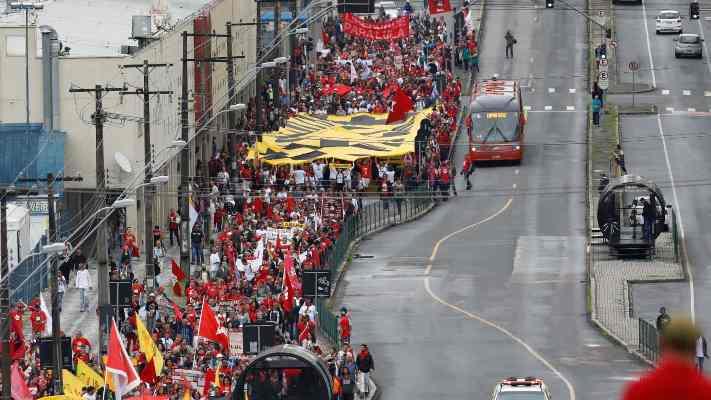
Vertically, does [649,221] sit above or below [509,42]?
below

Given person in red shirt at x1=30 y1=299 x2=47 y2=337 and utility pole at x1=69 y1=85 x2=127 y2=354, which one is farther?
utility pole at x1=69 y1=85 x2=127 y2=354

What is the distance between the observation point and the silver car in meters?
99.2

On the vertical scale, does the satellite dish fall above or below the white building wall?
below

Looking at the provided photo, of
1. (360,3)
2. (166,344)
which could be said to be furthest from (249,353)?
(360,3)

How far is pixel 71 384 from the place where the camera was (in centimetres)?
3309

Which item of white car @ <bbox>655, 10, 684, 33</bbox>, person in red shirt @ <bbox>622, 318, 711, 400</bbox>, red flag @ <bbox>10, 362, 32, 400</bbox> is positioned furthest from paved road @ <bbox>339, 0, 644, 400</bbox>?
person in red shirt @ <bbox>622, 318, 711, 400</bbox>

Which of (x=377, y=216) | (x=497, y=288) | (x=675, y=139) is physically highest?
(x=675, y=139)

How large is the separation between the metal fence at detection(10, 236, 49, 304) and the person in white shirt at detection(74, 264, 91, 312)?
110 centimetres

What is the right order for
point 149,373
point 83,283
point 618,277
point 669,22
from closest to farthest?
1. point 149,373
2. point 83,283
3. point 618,277
4. point 669,22

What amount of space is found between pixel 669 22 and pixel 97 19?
151ft

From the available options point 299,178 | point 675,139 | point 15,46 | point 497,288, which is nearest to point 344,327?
point 497,288

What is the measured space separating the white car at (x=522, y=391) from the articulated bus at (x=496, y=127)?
139ft

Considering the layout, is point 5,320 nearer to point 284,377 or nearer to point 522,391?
point 284,377

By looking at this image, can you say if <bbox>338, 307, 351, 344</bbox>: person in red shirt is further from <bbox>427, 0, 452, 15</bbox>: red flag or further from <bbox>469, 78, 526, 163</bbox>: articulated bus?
<bbox>427, 0, 452, 15</bbox>: red flag
